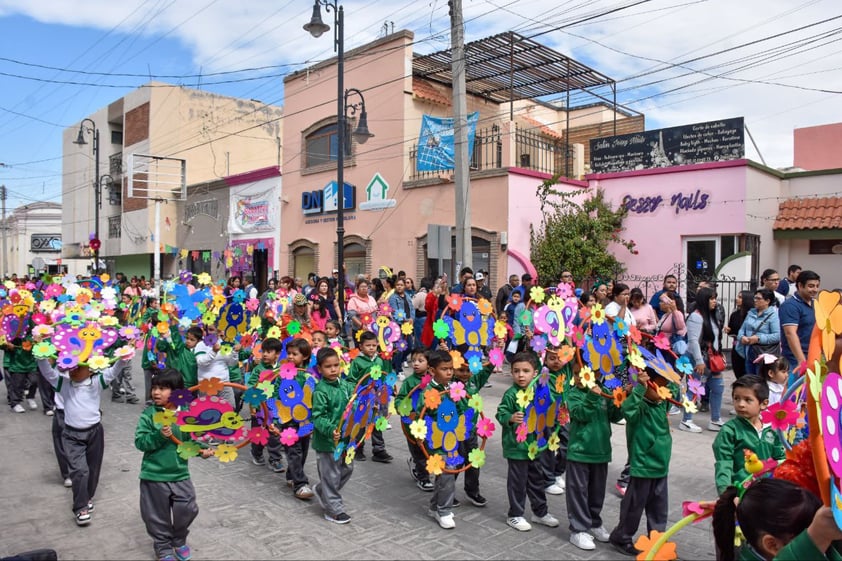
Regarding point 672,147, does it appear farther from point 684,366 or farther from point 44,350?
point 44,350

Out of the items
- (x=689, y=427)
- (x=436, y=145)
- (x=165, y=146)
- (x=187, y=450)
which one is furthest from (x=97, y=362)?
(x=165, y=146)

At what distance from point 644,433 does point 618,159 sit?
1272cm

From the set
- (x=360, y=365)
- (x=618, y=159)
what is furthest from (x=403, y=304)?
(x=618, y=159)

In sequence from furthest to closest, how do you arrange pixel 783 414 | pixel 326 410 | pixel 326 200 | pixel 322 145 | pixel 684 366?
pixel 322 145 < pixel 326 200 < pixel 326 410 < pixel 684 366 < pixel 783 414

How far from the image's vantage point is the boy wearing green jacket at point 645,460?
14.4ft

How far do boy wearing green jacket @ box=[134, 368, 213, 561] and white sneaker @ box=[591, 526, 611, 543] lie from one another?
9.17 feet

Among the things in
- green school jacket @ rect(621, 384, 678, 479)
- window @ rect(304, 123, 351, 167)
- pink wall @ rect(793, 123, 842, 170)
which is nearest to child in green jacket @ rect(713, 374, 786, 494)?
green school jacket @ rect(621, 384, 678, 479)

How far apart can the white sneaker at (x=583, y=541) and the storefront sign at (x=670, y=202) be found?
1149cm

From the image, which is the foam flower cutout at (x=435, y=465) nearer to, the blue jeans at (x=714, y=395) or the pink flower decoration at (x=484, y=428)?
the pink flower decoration at (x=484, y=428)

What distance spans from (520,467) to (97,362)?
349 cm

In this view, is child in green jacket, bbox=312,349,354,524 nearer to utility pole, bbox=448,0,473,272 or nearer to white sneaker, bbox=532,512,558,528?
white sneaker, bbox=532,512,558,528

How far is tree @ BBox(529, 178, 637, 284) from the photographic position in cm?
1502

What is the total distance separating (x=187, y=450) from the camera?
14.2 ft

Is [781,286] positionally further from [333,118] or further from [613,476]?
[333,118]
